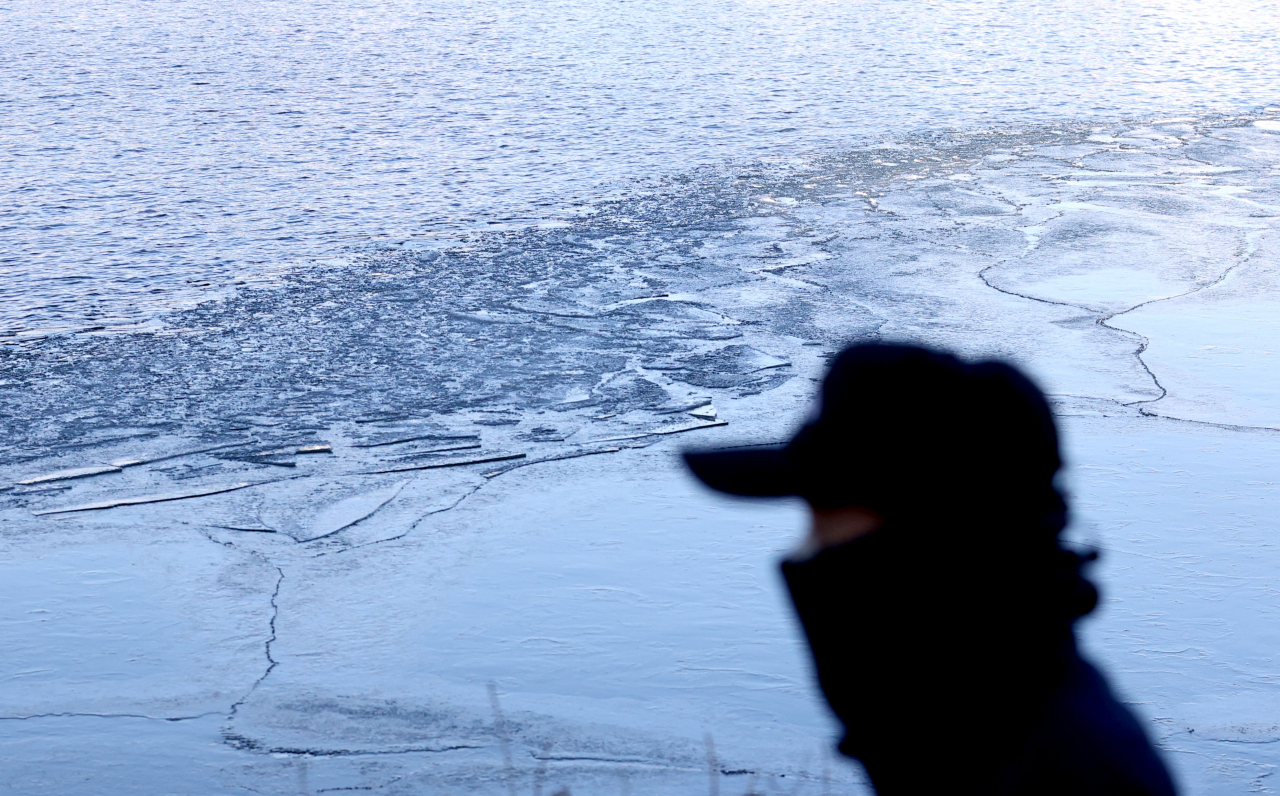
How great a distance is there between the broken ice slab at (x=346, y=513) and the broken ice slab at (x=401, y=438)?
0.36m

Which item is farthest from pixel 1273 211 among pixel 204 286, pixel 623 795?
pixel 623 795

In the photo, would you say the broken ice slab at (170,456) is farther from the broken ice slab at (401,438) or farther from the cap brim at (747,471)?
the cap brim at (747,471)

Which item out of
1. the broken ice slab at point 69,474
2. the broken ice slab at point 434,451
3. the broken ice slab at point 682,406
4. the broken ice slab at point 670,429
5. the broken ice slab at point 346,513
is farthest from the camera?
the broken ice slab at point 682,406

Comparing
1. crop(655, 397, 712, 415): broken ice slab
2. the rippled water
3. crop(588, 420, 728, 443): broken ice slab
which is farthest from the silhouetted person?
the rippled water

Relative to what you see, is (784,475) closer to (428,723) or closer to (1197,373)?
(428,723)

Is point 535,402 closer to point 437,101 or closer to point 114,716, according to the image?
point 114,716

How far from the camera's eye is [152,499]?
14.8ft

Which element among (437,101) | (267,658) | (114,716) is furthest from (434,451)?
(437,101)

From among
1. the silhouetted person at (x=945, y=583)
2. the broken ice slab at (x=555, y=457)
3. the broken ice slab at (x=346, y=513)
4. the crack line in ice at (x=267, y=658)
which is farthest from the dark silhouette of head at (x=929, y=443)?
the broken ice slab at (x=555, y=457)

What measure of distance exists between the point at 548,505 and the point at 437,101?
9.29 m

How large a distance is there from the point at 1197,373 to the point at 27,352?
5089 millimetres

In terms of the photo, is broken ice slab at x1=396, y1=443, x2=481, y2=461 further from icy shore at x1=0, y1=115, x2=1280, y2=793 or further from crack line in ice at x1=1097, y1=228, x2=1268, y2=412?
crack line in ice at x1=1097, y1=228, x2=1268, y2=412

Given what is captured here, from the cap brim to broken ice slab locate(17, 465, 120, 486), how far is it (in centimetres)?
420

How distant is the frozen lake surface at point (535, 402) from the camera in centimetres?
327
